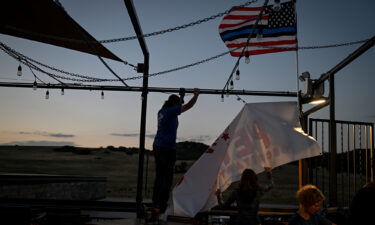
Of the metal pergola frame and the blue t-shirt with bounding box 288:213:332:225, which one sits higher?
the metal pergola frame

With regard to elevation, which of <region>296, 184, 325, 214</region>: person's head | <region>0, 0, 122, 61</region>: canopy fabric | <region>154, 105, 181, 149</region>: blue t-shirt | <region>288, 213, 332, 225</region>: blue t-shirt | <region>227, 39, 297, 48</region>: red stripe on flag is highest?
<region>0, 0, 122, 61</region>: canopy fabric

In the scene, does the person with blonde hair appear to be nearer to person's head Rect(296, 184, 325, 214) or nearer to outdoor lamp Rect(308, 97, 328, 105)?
person's head Rect(296, 184, 325, 214)

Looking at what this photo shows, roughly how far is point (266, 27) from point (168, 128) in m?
2.88

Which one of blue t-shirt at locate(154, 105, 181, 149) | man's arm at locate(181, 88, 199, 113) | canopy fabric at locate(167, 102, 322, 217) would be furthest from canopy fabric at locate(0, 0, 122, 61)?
canopy fabric at locate(167, 102, 322, 217)

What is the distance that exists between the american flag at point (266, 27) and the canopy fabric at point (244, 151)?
183 centimetres

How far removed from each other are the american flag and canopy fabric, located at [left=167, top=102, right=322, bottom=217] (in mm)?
1834

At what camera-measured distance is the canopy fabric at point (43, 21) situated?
6.03 m

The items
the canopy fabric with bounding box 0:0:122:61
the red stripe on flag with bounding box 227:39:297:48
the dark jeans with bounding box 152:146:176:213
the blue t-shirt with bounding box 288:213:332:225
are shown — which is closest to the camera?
the blue t-shirt with bounding box 288:213:332:225

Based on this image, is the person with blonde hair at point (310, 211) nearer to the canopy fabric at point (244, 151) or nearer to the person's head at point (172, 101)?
the canopy fabric at point (244, 151)

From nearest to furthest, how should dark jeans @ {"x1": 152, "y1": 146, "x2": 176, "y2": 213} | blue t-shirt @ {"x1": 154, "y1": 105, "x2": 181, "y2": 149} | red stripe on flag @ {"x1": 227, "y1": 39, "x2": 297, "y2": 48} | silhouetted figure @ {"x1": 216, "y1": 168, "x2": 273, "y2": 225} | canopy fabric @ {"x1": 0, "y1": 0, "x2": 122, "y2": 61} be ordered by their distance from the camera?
silhouetted figure @ {"x1": 216, "y1": 168, "x2": 273, "y2": 225} → dark jeans @ {"x1": 152, "y1": 146, "x2": 176, "y2": 213} → blue t-shirt @ {"x1": 154, "y1": 105, "x2": 181, "y2": 149} → canopy fabric @ {"x1": 0, "y1": 0, "x2": 122, "y2": 61} → red stripe on flag @ {"x1": 227, "y1": 39, "x2": 297, "y2": 48}

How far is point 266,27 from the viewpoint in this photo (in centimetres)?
673

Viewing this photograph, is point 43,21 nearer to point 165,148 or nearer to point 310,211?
point 165,148

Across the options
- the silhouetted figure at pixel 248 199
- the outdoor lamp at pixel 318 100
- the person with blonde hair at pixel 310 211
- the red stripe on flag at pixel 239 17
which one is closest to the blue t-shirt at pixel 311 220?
the person with blonde hair at pixel 310 211

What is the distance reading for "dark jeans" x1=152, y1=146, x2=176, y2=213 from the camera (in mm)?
5742
